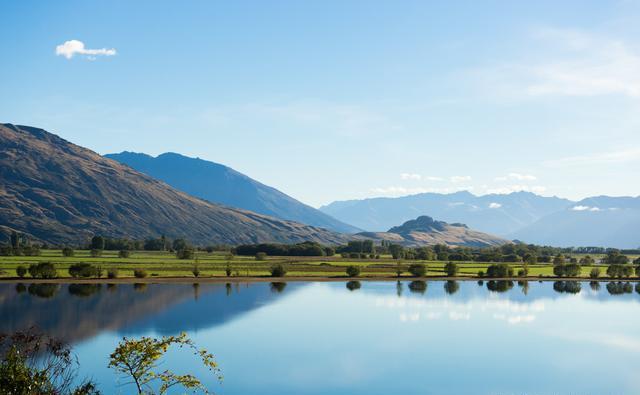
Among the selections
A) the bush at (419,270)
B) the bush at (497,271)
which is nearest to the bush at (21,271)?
the bush at (419,270)

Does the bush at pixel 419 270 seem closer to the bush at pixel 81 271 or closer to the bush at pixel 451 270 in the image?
the bush at pixel 451 270

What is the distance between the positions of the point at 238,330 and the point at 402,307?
27.9 metres

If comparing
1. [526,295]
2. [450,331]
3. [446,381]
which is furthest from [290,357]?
[526,295]

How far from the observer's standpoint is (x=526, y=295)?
4225 inches

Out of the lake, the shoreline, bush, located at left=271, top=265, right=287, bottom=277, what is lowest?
the lake

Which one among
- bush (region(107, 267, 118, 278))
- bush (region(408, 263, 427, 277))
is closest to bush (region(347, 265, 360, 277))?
bush (region(408, 263, 427, 277))

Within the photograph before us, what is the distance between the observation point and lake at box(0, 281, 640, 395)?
46.6 meters

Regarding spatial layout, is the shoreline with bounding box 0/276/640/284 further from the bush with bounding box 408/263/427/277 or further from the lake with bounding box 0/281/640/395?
the lake with bounding box 0/281/640/395

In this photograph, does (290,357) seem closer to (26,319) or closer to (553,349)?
(553,349)

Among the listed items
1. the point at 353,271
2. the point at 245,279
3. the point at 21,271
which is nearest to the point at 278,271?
the point at 245,279

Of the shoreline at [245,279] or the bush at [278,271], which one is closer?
the shoreline at [245,279]

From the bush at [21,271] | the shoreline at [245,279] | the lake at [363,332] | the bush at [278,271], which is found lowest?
the lake at [363,332]

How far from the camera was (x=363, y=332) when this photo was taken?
67438 millimetres

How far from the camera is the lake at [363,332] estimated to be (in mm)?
46594
